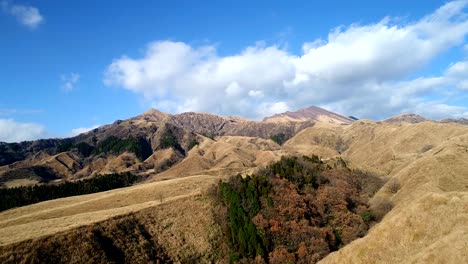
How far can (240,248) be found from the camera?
75.4 meters

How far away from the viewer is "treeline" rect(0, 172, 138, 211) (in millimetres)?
134125

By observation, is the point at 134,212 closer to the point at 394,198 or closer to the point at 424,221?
the point at 424,221

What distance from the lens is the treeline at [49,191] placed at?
134125 mm

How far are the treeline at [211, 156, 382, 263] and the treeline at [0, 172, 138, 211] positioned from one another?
86.4m

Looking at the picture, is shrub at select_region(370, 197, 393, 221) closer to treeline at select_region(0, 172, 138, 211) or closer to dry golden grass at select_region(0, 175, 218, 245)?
dry golden grass at select_region(0, 175, 218, 245)

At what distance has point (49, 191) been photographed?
149000mm

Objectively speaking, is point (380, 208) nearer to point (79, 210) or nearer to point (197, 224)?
point (197, 224)

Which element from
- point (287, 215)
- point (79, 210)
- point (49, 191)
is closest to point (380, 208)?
point (287, 215)

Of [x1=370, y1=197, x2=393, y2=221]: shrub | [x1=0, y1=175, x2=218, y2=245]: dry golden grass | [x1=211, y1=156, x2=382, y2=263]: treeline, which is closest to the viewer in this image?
[x1=0, y1=175, x2=218, y2=245]: dry golden grass

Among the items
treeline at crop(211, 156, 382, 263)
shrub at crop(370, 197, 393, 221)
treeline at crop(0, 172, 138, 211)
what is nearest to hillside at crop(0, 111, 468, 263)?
shrub at crop(370, 197, 393, 221)

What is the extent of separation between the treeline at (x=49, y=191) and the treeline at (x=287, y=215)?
86352 millimetres


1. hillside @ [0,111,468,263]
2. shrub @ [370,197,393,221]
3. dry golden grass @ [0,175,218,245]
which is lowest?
shrub @ [370,197,393,221]

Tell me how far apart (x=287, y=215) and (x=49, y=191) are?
11226cm

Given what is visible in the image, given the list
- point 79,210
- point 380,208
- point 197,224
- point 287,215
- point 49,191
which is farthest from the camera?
point 49,191
